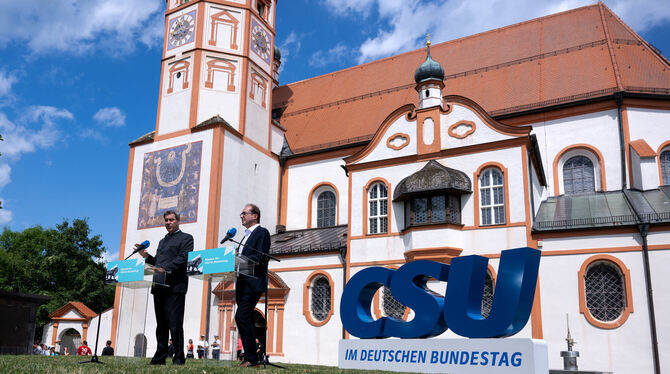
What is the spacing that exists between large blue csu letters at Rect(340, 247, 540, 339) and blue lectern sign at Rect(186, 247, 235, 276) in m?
4.14

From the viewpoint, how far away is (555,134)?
23.5 metres

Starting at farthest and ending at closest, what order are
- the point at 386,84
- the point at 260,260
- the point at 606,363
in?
the point at 386,84 < the point at 606,363 < the point at 260,260

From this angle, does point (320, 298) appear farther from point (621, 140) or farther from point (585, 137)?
point (621, 140)

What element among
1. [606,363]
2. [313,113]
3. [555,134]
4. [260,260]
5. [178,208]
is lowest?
[606,363]

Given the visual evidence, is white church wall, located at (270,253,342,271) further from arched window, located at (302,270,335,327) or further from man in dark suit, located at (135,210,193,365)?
man in dark suit, located at (135,210,193,365)

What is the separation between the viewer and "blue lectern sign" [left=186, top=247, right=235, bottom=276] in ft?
24.0

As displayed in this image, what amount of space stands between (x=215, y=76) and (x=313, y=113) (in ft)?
20.7

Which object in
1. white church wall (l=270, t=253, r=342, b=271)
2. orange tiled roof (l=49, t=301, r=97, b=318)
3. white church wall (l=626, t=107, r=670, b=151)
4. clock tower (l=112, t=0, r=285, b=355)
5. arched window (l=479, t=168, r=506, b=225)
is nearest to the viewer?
arched window (l=479, t=168, r=506, b=225)

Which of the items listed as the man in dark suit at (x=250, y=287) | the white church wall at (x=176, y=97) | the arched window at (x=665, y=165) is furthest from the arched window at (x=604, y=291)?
the white church wall at (x=176, y=97)

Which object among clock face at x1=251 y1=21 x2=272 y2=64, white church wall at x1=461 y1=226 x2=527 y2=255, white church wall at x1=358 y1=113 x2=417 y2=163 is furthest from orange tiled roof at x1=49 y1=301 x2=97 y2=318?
white church wall at x1=461 y1=226 x2=527 y2=255

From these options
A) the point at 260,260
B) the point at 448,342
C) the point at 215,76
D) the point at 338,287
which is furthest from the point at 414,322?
the point at 215,76

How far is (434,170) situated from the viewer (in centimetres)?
2041

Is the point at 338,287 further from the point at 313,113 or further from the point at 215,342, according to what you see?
the point at 215,342

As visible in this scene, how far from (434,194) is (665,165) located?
30.6ft
